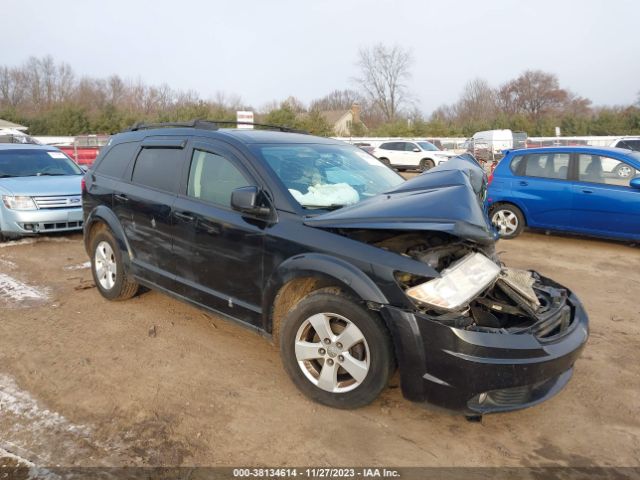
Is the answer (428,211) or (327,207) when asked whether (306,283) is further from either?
(428,211)

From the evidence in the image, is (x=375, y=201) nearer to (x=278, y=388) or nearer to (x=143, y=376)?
(x=278, y=388)

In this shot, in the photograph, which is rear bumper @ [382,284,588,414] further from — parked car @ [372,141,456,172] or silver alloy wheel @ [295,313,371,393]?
parked car @ [372,141,456,172]

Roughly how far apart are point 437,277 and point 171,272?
2364 mm

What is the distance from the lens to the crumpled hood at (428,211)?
8.68 ft

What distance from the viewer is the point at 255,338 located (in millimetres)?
4117

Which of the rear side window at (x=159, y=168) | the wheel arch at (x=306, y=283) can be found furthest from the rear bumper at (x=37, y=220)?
the wheel arch at (x=306, y=283)

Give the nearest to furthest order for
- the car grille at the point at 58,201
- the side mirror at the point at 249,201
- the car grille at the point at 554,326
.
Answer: the car grille at the point at 554,326, the side mirror at the point at 249,201, the car grille at the point at 58,201

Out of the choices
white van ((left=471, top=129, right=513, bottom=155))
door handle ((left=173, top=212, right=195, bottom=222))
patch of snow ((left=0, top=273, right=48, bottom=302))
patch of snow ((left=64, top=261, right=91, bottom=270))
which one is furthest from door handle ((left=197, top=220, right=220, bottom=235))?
white van ((left=471, top=129, right=513, bottom=155))

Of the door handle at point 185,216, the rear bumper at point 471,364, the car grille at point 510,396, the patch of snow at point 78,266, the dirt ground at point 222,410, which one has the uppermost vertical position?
the door handle at point 185,216

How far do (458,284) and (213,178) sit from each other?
2.08 meters

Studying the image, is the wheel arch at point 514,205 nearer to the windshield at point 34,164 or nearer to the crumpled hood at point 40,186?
the crumpled hood at point 40,186

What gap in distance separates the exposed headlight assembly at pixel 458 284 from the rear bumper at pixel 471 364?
0.13m

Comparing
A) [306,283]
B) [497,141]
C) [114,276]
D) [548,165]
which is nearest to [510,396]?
[306,283]

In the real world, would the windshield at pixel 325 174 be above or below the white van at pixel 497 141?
below
